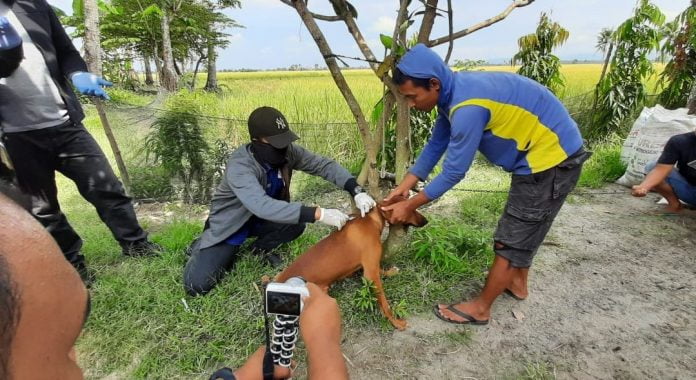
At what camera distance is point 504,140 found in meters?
2.04

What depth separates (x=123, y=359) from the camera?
2094 millimetres

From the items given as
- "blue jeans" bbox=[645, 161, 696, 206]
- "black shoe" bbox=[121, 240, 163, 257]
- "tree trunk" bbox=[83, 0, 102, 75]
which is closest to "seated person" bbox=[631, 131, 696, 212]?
"blue jeans" bbox=[645, 161, 696, 206]

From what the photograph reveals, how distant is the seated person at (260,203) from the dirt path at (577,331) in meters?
0.86

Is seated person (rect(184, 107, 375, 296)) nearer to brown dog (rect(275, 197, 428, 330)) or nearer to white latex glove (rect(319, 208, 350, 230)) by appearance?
white latex glove (rect(319, 208, 350, 230))

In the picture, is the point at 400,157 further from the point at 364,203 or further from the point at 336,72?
the point at 336,72

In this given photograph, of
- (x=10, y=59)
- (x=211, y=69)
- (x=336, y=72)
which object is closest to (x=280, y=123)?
(x=336, y=72)

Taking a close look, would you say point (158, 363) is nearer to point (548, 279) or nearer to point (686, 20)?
point (548, 279)

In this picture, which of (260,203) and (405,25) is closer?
(405,25)

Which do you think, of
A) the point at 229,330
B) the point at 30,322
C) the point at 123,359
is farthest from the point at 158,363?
the point at 30,322

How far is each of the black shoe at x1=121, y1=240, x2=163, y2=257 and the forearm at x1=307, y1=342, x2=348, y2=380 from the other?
2232mm

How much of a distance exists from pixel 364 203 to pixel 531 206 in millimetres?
970

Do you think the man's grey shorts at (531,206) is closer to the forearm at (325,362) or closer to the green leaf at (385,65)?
the green leaf at (385,65)

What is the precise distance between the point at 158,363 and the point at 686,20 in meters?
7.69

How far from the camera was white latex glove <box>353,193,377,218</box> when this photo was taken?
245cm
